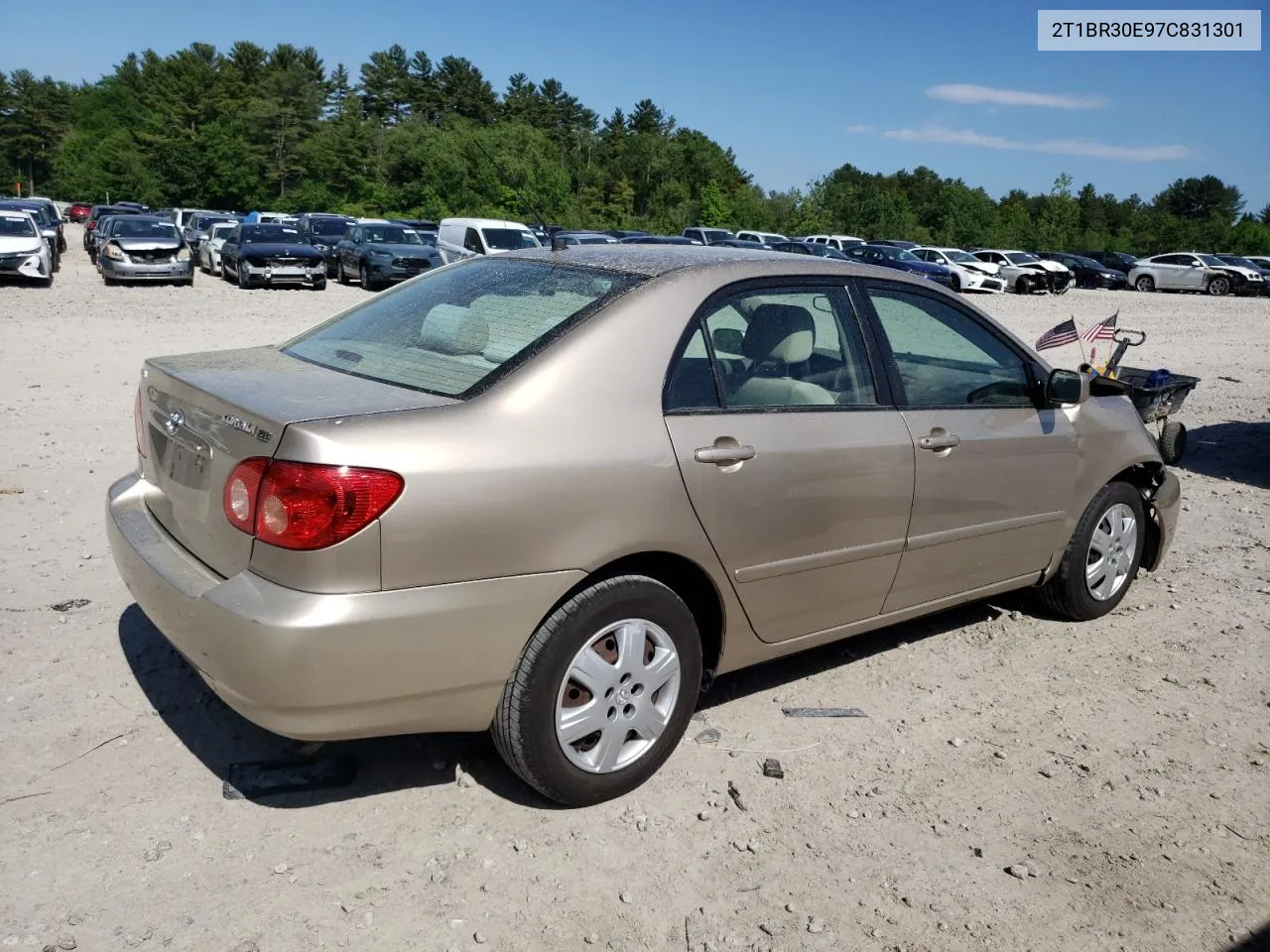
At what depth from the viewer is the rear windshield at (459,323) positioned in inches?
133

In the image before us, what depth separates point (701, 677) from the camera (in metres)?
3.68

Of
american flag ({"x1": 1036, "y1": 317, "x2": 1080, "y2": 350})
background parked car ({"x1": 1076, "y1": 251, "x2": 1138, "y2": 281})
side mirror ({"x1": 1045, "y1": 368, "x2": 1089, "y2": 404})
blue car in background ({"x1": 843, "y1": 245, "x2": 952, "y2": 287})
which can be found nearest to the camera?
side mirror ({"x1": 1045, "y1": 368, "x2": 1089, "y2": 404})

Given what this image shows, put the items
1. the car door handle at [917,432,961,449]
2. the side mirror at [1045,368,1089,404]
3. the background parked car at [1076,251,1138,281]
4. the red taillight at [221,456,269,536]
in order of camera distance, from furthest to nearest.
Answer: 1. the background parked car at [1076,251,1138,281]
2. the side mirror at [1045,368,1089,404]
3. the car door handle at [917,432,961,449]
4. the red taillight at [221,456,269,536]

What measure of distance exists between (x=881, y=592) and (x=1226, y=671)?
5.94 feet

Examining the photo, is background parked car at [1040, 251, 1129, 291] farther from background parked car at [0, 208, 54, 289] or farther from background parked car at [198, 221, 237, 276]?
background parked car at [0, 208, 54, 289]

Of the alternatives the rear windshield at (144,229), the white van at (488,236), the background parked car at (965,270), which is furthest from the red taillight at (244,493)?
the background parked car at (965,270)

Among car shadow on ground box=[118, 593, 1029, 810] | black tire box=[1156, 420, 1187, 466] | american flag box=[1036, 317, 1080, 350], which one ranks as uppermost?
american flag box=[1036, 317, 1080, 350]

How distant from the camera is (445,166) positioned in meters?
65.8

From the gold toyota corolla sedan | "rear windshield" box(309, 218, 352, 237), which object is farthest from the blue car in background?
the gold toyota corolla sedan

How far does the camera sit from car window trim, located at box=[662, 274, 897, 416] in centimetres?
348

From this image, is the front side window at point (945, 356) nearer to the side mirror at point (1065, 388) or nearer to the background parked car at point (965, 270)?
the side mirror at point (1065, 388)

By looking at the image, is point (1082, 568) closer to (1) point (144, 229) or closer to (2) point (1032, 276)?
(1) point (144, 229)

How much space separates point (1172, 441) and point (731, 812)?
685 centimetres

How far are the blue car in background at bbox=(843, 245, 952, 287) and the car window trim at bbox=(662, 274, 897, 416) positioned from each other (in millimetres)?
28069
